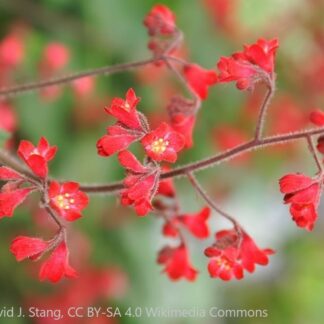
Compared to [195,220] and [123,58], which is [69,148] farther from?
[195,220]

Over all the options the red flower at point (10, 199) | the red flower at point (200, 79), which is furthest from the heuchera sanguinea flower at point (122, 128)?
the red flower at point (200, 79)

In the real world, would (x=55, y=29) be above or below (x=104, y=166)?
above

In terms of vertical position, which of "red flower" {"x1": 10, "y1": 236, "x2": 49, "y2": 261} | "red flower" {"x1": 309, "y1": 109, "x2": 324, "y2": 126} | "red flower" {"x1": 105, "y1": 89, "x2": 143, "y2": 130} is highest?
"red flower" {"x1": 309, "y1": 109, "x2": 324, "y2": 126}

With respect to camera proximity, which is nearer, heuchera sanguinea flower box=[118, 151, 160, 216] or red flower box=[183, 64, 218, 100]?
heuchera sanguinea flower box=[118, 151, 160, 216]

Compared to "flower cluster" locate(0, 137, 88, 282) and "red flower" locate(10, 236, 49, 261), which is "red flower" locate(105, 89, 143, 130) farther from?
"red flower" locate(10, 236, 49, 261)

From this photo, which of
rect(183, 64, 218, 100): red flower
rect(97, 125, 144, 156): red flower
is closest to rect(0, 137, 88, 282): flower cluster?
rect(97, 125, 144, 156): red flower

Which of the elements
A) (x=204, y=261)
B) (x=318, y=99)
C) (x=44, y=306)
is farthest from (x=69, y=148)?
(x=318, y=99)
